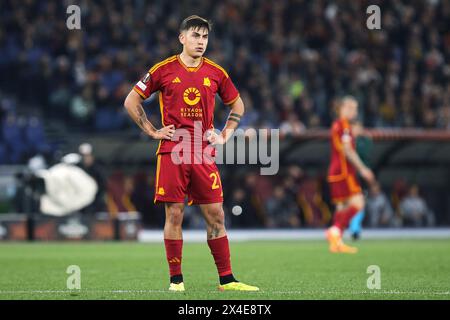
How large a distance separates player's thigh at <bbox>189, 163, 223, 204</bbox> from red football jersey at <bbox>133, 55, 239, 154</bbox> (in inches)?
7.9

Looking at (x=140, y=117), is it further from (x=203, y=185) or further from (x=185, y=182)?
(x=203, y=185)

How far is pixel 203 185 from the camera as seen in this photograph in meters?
9.58

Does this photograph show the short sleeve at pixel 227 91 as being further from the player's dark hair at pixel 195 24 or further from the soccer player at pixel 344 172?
the soccer player at pixel 344 172

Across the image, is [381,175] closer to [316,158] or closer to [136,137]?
[316,158]

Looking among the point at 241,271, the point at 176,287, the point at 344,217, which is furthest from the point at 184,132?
the point at 344,217

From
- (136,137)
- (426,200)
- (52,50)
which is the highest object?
(52,50)

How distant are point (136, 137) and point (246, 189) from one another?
312cm

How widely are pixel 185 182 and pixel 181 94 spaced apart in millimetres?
814

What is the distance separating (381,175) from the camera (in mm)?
27453

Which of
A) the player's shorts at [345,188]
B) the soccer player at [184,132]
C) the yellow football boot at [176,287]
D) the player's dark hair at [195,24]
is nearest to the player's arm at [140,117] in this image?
the soccer player at [184,132]

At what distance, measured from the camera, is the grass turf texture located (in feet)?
30.3

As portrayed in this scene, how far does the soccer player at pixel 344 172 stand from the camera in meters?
16.6
